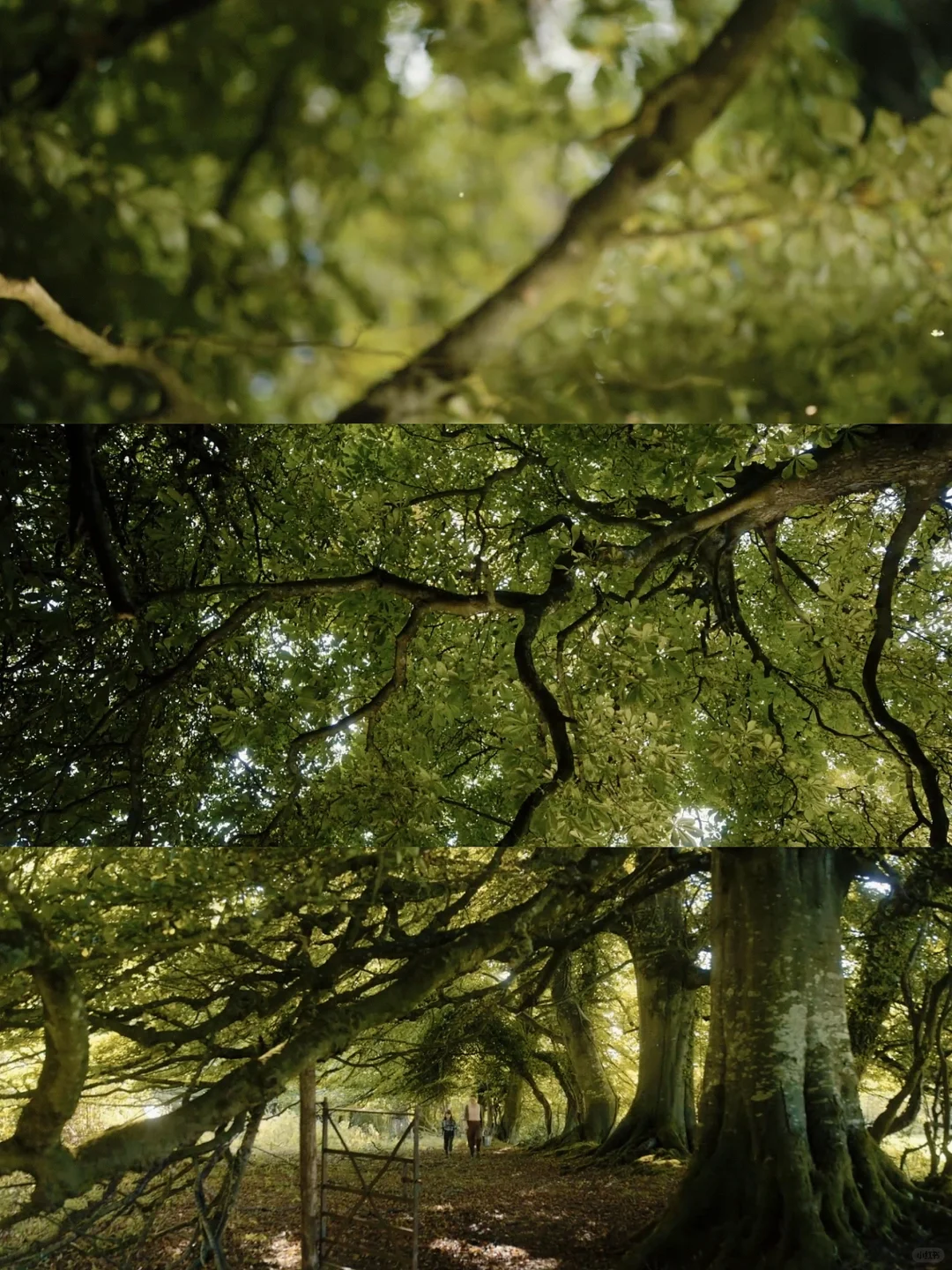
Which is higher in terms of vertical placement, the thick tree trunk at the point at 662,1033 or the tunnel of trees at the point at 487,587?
the tunnel of trees at the point at 487,587

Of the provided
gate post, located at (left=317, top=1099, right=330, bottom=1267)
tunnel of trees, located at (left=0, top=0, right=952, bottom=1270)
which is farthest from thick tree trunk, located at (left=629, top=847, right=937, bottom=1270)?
gate post, located at (left=317, top=1099, right=330, bottom=1267)

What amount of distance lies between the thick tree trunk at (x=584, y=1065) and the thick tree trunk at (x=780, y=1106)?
176 mm

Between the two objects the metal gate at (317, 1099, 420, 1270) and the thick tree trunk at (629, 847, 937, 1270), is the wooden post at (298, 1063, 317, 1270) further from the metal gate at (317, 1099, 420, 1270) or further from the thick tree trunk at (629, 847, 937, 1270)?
the thick tree trunk at (629, 847, 937, 1270)

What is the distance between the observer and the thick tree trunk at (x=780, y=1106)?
57.7 inches

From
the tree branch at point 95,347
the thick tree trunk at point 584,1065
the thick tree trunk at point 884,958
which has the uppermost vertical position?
the tree branch at point 95,347

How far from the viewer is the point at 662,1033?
1.62 m

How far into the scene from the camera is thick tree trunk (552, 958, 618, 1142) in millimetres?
1638

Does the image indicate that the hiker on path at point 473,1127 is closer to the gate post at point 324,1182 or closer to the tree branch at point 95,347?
the gate post at point 324,1182

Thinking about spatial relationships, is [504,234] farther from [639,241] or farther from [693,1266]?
[693,1266]

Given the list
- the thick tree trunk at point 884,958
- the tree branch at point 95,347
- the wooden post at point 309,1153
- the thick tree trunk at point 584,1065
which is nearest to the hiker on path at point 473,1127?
the thick tree trunk at point 584,1065

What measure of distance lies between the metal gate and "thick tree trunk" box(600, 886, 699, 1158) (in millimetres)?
339

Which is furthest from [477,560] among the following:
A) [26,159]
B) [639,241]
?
[26,159]

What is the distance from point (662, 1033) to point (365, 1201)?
0.54m

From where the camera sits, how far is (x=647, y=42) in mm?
976
